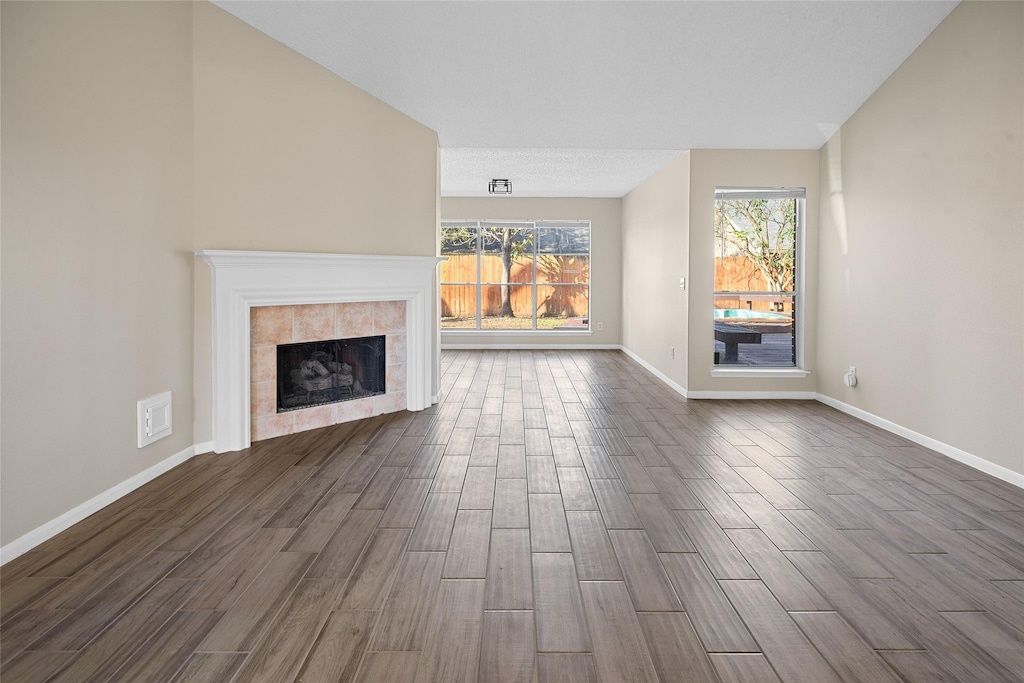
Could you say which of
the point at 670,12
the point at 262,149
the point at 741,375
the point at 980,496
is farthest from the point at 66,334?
the point at 741,375

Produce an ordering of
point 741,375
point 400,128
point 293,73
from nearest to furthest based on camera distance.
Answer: point 293,73
point 400,128
point 741,375

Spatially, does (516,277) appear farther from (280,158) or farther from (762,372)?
(280,158)

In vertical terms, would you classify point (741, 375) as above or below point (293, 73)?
below

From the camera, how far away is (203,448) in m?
3.79

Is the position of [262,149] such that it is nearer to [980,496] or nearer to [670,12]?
[670,12]

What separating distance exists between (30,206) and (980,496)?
4.55m

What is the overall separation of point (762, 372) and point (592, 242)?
4.68 meters

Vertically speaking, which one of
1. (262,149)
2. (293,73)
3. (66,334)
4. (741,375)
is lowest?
(741,375)

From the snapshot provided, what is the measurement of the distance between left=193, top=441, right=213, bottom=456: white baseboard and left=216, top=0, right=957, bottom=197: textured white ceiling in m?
2.63

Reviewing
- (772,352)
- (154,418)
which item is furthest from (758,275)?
(154,418)

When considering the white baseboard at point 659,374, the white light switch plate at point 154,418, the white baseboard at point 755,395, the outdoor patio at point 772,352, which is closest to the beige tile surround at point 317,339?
the white light switch plate at point 154,418

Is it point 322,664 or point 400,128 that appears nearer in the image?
point 322,664

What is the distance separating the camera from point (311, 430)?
441 cm

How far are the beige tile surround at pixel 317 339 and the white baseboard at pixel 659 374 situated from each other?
2742 millimetres
